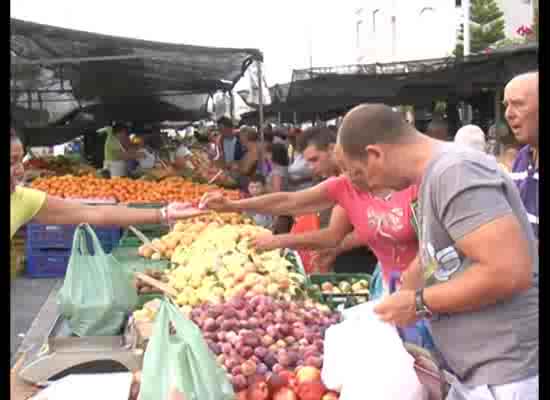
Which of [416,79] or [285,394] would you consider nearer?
[285,394]

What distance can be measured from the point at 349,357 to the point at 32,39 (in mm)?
6721

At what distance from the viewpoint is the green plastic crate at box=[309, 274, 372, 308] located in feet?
15.0

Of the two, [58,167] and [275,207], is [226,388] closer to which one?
[275,207]

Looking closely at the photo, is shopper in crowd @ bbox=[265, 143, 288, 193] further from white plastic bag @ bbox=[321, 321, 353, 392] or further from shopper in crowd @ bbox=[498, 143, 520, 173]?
white plastic bag @ bbox=[321, 321, 353, 392]

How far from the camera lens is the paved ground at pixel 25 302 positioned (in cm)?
736

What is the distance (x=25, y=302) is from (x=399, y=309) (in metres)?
7.17

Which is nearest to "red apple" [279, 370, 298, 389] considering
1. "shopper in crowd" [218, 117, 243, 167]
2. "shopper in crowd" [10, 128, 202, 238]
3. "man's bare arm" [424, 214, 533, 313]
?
"man's bare arm" [424, 214, 533, 313]

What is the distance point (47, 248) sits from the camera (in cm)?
1034

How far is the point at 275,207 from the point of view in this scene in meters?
4.83

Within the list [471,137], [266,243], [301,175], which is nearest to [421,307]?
[266,243]

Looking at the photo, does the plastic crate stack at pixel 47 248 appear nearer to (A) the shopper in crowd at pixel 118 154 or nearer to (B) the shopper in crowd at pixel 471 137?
(A) the shopper in crowd at pixel 118 154

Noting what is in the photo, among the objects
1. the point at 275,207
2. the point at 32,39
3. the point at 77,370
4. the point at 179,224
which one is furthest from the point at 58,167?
the point at 77,370

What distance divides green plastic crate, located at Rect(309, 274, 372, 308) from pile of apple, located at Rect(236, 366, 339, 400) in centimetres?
137

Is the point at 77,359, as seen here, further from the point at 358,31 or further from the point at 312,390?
the point at 358,31
